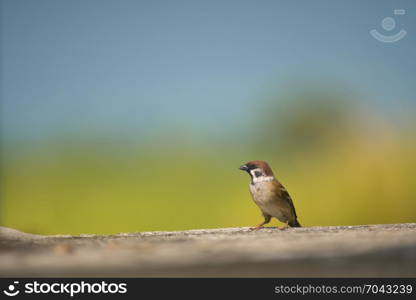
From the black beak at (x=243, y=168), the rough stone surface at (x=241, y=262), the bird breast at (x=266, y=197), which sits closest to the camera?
the rough stone surface at (x=241, y=262)

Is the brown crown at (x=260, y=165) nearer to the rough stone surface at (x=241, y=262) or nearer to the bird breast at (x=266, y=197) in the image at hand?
the bird breast at (x=266, y=197)

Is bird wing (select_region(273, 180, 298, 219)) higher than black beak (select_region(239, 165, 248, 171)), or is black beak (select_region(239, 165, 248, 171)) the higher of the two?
black beak (select_region(239, 165, 248, 171))

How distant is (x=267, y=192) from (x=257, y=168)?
8.8 inches

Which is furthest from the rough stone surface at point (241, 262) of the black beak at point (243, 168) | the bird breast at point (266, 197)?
the black beak at point (243, 168)

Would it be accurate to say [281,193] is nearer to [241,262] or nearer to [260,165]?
[260,165]

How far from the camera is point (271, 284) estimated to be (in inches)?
77.1

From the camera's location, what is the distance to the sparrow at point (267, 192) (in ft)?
15.4

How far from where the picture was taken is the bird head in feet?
15.5

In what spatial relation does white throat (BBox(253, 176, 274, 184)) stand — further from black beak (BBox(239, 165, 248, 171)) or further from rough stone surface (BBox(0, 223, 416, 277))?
rough stone surface (BBox(0, 223, 416, 277))

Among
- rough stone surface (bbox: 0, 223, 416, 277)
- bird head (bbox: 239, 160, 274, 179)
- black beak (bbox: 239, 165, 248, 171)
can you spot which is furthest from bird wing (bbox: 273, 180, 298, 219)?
rough stone surface (bbox: 0, 223, 416, 277)

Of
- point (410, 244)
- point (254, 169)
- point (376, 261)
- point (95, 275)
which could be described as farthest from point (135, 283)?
point (254, 169)

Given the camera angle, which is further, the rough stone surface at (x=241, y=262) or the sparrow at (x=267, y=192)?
the sparrow at (x=267, y=192)

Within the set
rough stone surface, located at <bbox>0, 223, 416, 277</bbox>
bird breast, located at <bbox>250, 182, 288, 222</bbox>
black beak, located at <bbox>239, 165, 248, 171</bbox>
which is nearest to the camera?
rough stone surface, located at <bbox>0, 223, 416, 277</bbox>

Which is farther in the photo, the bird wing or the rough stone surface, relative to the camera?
the bird wing
